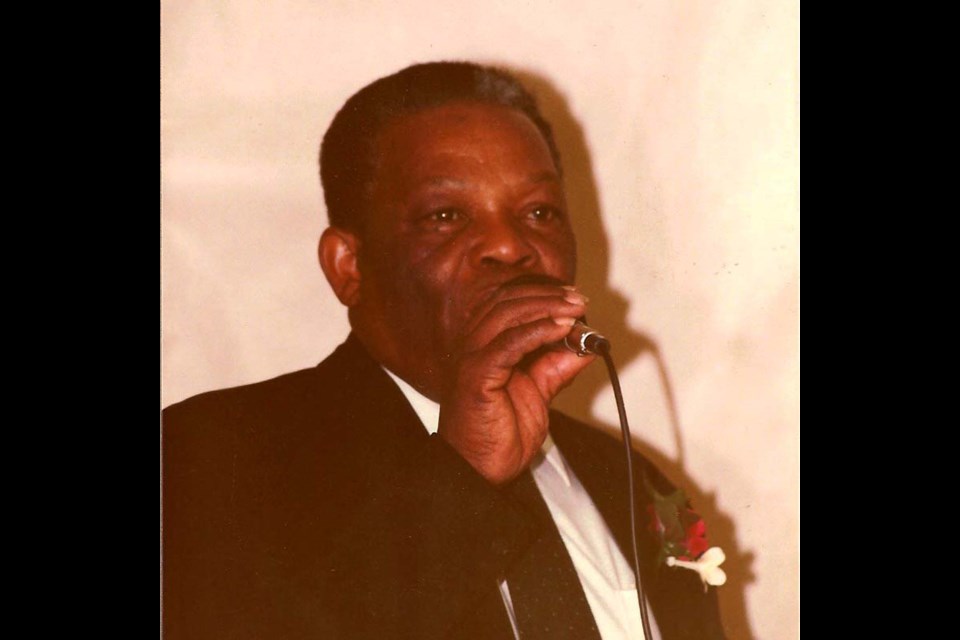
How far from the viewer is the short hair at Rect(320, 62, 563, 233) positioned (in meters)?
Result: 1.50

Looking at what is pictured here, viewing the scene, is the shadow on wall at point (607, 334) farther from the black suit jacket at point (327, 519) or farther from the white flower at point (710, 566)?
the black suit jacket at point (327, 519)

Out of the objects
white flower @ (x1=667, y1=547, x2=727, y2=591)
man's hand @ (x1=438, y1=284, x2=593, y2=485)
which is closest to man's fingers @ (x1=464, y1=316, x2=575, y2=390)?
man's hand @ (x1=438, y1=284, x2=593, y2=485)

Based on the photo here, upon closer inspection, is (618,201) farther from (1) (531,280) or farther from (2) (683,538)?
(2) (683,538)

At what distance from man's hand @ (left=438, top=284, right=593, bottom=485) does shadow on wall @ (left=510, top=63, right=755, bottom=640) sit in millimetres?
77

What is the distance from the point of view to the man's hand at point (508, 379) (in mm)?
1456

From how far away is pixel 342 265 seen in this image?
1.50 meters

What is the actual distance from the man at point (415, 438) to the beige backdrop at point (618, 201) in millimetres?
59

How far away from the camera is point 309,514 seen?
1441mm

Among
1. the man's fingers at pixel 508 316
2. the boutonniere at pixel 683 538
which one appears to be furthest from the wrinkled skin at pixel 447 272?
the boutonniere at pixel 683 538

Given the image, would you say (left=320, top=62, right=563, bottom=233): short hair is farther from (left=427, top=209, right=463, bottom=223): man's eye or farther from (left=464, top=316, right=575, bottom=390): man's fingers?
(left=464, top=316, right=575, bottom=390): man's fingers

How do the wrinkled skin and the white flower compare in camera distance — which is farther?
the white flower
